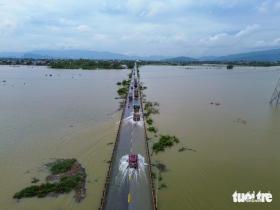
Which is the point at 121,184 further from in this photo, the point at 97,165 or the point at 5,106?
the point at 5,106

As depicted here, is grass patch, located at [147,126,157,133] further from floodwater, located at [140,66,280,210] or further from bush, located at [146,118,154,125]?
bush, located at [146,118,154,125]

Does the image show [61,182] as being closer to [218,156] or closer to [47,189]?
[47,189]

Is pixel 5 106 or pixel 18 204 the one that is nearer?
pixel 18 204

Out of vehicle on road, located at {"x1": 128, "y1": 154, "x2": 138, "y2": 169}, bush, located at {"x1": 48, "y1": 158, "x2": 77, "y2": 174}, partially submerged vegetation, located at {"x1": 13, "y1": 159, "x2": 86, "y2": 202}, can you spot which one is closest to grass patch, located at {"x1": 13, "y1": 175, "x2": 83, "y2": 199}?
partially submerged vegetation, located at {"x1": 13, "y1": 159, "x2": 86, "y2": 202}

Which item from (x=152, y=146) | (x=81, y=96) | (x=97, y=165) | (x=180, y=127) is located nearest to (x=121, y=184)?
(x=97, y=165)

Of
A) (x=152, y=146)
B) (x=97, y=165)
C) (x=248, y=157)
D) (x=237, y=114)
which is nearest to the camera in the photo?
(x=97, y=165)
